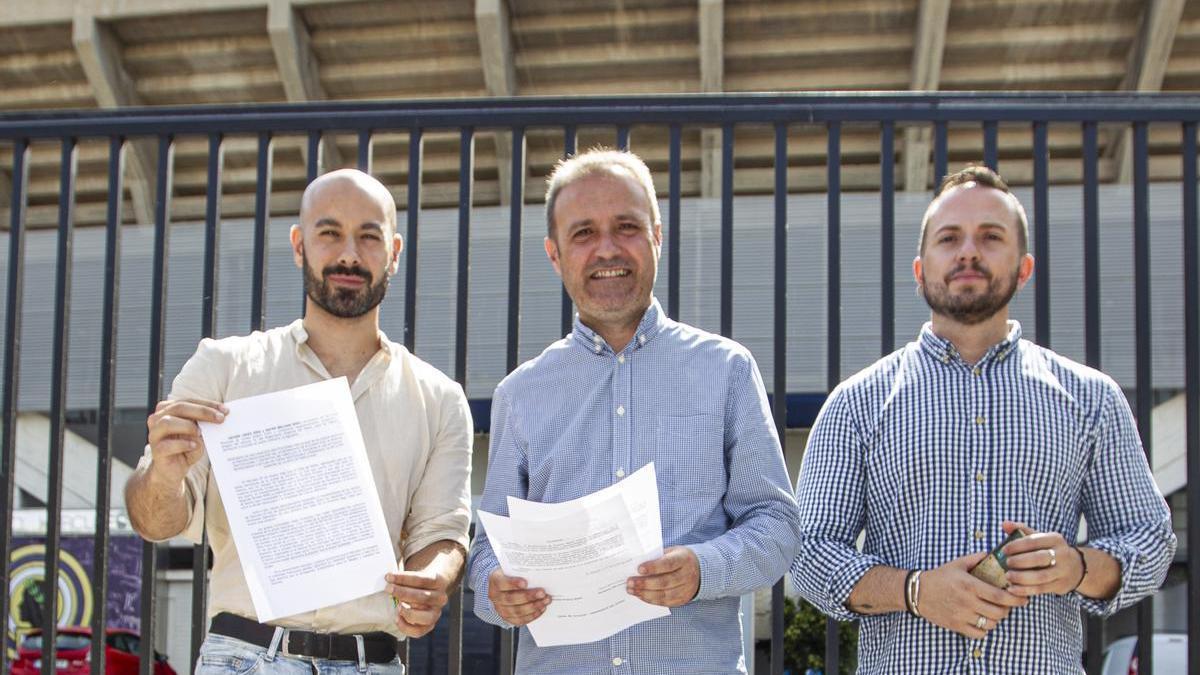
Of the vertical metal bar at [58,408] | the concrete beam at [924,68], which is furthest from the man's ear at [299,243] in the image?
the concrete beam at [924,68]

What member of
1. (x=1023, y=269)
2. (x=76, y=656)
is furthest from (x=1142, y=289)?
(x=76, y=656)

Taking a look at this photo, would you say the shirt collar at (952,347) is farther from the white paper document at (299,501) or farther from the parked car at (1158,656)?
the parked car at (1158,656)

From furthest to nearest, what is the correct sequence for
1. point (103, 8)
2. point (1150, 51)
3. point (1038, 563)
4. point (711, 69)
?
point (103, 8)
point (711, 69)
point (1150, 51)
point (1038, 563)

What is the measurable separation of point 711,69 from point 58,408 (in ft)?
41.9

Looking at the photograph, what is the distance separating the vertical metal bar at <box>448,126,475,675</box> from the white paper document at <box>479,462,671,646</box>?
74cm

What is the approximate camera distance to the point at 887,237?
327cm

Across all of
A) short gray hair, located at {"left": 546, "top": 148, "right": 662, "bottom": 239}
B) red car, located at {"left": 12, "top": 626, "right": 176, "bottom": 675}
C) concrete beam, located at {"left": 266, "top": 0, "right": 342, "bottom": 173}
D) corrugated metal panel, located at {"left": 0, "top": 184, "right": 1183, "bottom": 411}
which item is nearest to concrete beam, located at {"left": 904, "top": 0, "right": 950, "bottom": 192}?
corrugated metal panel, located at {"left": 0, "top": 184, "right": 1183, "bottom": 411}

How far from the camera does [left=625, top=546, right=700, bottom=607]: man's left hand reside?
2.49 meters

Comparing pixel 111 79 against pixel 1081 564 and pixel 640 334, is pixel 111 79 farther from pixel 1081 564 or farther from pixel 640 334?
pixel 1081 564

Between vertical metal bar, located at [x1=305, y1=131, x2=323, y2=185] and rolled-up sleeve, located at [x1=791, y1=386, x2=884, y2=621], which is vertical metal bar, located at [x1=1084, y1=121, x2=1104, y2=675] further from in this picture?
vertical metal bar, located at [x1=305, y1=131, x2=323, y2=185]

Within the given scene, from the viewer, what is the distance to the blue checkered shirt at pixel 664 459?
2.69 metres

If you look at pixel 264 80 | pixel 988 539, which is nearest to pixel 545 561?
pixel 988 539

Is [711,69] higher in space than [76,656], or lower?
higher

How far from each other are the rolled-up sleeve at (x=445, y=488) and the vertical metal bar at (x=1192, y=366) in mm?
1923
